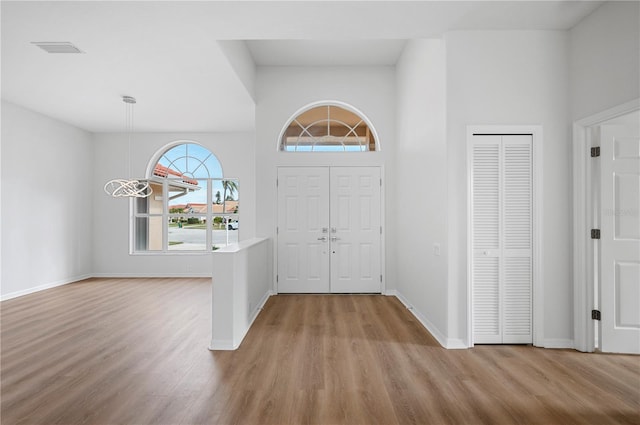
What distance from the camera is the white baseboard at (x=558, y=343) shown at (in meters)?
3.27

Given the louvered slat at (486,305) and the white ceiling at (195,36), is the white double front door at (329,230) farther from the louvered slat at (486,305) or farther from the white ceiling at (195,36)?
the louvered slat at (486,305)

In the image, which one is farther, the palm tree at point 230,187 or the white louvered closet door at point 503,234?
the palm tree at point 230,187

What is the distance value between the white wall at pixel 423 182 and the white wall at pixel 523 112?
11cm

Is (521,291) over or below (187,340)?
over

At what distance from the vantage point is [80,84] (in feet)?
15.5

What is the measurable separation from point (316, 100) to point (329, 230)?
2.17 meters

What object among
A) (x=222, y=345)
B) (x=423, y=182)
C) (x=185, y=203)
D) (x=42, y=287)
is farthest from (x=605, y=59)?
(x=42, y=287)

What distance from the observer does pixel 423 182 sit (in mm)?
4047

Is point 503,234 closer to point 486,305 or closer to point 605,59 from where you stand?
point 486,305

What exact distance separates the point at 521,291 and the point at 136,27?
4.70 meters

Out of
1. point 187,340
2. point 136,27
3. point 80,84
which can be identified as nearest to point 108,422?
point 187,340

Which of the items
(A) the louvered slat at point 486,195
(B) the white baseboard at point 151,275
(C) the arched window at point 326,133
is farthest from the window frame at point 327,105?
(B) the white baseboard at point 151,275

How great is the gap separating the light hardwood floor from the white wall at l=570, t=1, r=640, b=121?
236cm

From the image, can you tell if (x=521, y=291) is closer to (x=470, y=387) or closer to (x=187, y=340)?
(x=470, y=387)
